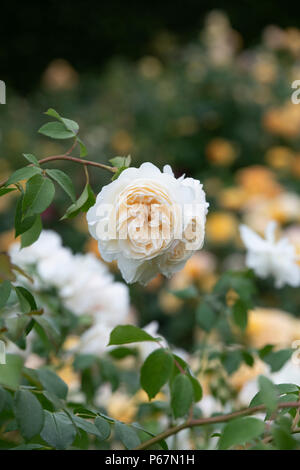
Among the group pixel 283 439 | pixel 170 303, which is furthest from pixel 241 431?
pixel 170 303

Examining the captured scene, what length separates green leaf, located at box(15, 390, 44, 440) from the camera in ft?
1.59

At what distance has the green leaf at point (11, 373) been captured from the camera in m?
0.47

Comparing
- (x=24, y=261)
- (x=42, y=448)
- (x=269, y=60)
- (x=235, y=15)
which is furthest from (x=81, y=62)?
(x=42, y=448)

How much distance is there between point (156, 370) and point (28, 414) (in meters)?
0.14

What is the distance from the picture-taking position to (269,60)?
358 centimetres

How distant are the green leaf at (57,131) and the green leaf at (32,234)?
0.09 m

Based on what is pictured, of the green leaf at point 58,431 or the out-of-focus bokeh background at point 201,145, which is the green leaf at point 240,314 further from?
the green leaf at point 58,431

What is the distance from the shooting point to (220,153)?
292 centimetres

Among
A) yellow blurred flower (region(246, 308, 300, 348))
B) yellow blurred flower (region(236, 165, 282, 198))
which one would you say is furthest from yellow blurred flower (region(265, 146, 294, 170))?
yellow blurred flower (region(246, 308, 300, 348))

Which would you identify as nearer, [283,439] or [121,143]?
[283,439]

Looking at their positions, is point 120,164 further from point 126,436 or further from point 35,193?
point 126,436

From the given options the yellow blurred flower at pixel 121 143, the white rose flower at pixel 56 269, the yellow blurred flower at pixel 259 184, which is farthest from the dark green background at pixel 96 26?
the white rose flower at pixel 56 269

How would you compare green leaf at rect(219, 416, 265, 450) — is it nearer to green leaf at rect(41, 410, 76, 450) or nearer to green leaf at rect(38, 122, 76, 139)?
green leaf at rect(41, 410, 76, 450)
